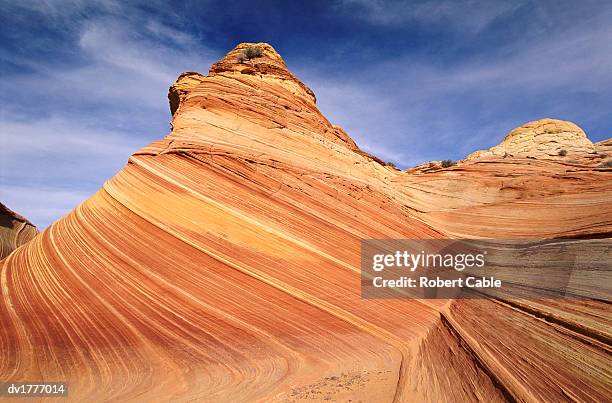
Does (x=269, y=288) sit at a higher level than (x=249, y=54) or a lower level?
lower

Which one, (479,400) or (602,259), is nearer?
(479,400)

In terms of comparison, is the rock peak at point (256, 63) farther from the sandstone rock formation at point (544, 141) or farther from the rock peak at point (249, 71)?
the sandstone rock formation at point (544, 141)

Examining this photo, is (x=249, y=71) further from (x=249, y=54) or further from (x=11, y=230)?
(x=11, y=230)

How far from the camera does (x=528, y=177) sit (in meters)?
12.2

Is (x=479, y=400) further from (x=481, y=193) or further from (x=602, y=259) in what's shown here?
(x=481, y=193)

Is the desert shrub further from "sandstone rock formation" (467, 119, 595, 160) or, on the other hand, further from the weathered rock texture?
"sandstone rock formation" (467, 119, 595, 160)

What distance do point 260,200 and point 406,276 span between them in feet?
15.8

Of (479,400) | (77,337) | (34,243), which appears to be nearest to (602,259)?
(479,400)

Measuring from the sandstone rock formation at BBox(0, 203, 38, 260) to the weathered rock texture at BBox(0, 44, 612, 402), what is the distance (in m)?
34.5

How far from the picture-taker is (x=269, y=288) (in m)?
8.39

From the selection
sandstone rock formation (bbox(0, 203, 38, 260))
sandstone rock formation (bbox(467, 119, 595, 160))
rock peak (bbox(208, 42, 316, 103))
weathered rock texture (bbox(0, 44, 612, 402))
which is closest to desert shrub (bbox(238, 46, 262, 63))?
rock peak (bbox(208, 42, 316, 103))

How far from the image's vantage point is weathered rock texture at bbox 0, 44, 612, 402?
575 cm

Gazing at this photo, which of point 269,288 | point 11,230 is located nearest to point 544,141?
point 269,288

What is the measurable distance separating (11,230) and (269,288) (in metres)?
45.0
